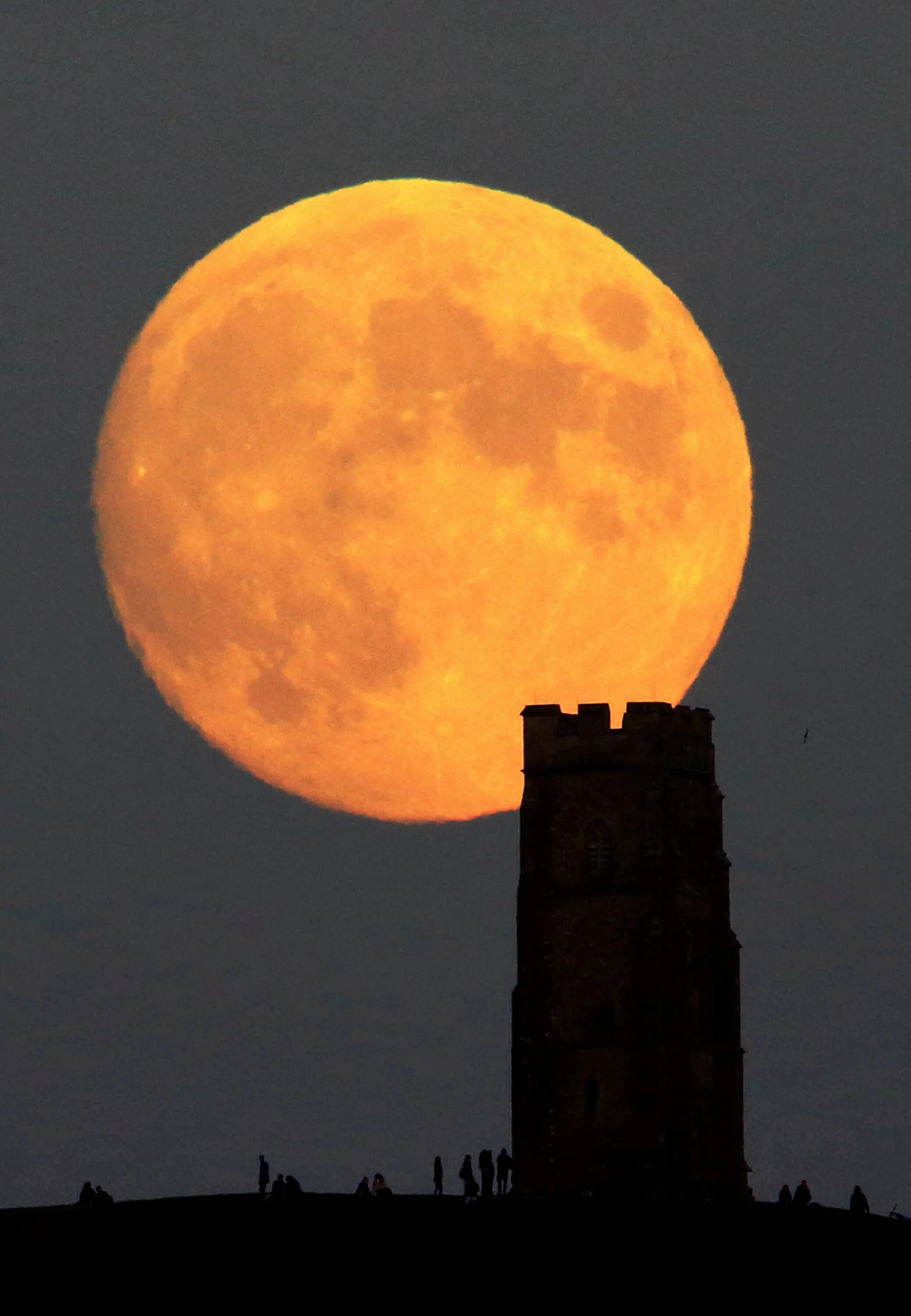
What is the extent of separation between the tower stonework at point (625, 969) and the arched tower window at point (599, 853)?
4 cm

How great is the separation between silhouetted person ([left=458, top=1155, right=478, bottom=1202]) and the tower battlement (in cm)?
1664

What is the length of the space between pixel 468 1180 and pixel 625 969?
13.3 m

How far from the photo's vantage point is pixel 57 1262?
125m

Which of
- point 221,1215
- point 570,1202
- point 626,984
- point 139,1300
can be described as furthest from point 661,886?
point 139,1300

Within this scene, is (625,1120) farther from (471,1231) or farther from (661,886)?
(471,1231)

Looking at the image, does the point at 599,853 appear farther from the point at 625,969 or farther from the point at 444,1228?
the point at 444,1228

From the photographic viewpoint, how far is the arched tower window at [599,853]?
150 m

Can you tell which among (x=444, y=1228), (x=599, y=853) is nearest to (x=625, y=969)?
(x=599, y=853)

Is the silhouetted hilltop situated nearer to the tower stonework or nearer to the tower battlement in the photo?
the tower stonework

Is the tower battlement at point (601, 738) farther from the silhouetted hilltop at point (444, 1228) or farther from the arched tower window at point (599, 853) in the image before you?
the silhouetted hilltop at point (444, 1228)

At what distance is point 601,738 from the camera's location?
152 m

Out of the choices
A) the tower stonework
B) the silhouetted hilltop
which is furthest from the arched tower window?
the silhouetted hilltop

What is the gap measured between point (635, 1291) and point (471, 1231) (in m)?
8.02

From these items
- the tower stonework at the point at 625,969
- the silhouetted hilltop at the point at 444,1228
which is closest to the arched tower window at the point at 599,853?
the tower stonework at the point at 625,969
